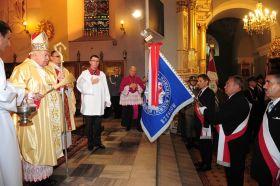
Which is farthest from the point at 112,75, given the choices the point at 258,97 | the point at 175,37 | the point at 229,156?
the point at 229,156

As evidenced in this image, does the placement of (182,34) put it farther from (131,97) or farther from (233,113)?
(233,113)

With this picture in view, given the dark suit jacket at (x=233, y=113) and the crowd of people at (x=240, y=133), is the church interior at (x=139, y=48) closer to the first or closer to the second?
the crowd of people at (x=240, y=133)

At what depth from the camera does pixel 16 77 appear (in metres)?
3.86

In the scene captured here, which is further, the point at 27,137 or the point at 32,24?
the point at 32,24

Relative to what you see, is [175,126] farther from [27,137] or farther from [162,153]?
[27,137]

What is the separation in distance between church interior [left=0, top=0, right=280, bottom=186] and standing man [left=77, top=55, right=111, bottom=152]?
1.09ft

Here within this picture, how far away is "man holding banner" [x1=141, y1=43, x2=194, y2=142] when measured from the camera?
4613 mm

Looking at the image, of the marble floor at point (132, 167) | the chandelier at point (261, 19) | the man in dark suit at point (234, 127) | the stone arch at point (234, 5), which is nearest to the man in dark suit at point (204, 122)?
the marble floor at point (132, 167)

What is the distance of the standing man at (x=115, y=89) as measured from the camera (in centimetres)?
1203

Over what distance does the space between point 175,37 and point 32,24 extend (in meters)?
8.41

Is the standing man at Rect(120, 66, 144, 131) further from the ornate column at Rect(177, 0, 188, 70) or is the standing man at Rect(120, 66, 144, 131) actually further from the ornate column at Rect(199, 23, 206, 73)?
the ornate column at Rect(199, 23, 206, 73)

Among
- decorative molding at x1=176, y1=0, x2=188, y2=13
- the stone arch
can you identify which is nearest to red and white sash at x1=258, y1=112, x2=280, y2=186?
decorative molding at x1=176, y1=0, x2=188, y2=13

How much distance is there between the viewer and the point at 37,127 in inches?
154

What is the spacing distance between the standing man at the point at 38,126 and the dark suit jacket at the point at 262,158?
2.46m
